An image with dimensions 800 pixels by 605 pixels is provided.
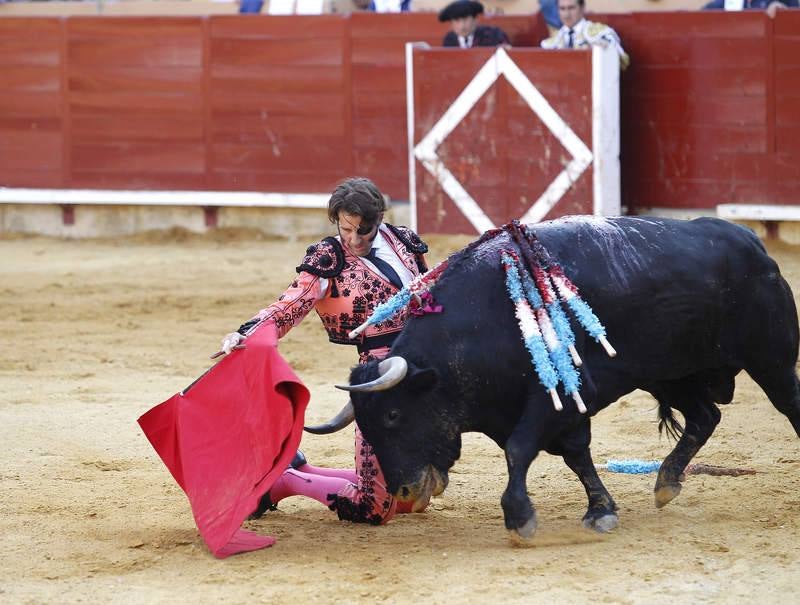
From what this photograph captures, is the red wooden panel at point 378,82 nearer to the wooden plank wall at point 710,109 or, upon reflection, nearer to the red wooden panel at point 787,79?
the wooden plank wall at point 710,109

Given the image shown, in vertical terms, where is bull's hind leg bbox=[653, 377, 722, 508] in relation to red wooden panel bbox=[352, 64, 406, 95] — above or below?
below

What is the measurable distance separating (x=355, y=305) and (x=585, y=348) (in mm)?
656

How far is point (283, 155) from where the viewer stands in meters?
9.67

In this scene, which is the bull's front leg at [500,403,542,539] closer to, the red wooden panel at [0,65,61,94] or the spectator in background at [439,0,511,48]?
the spectator in background at [439,0,511,48]

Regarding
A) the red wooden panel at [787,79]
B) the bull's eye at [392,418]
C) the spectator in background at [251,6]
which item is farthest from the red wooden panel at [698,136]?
the bull's eye at [392,418]

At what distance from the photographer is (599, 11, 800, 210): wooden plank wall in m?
7.84

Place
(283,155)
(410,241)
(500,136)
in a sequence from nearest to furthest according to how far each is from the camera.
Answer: (410,241), (500,136), (283,155)

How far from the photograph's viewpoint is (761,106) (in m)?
7.94

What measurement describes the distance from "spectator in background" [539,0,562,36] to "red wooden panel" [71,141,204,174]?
2627 mm

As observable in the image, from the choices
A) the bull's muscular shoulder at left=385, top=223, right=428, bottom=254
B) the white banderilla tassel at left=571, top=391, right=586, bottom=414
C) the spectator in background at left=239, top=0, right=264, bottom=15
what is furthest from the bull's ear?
the spectator in background at left=239, top=0, right=264, bottom=15

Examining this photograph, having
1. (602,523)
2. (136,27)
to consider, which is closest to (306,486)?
(602,523)

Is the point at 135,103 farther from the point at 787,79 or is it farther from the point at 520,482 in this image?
the point at 520,482

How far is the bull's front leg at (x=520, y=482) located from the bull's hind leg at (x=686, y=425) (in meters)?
0.54

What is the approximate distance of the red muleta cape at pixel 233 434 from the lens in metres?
3.84
